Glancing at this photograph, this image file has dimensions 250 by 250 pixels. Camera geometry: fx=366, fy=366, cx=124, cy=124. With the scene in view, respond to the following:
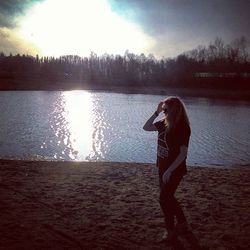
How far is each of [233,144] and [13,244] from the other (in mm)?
19213

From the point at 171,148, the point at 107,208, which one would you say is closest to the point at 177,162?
the point at 171,148

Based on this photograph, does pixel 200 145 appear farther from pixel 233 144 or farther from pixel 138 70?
pixel 138 70

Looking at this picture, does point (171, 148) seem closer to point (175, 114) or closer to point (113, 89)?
point (175, 114)

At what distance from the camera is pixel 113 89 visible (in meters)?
101

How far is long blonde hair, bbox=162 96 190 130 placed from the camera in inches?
217

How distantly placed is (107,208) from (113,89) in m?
94.3

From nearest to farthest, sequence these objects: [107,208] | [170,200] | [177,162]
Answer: [177,162]
[170,200]
[107,208]

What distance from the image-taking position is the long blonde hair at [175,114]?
550 centimetres

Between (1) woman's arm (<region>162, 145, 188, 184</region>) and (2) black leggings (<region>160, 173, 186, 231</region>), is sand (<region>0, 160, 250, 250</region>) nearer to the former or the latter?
(2) black leggings (<region>160, 173, 186, 231</region>)

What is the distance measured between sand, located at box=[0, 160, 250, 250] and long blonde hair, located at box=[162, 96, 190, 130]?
6.44 ft

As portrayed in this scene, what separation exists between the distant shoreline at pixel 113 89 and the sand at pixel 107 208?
232 ft

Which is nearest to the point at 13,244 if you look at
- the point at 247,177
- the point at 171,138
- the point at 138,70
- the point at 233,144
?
the point at 171,138

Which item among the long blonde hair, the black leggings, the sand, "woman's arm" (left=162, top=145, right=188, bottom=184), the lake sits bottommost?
the lake

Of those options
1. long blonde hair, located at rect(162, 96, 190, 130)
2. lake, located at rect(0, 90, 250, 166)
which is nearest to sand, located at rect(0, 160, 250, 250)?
long blonde hair, located at rect(162, 96, 190, 130)
